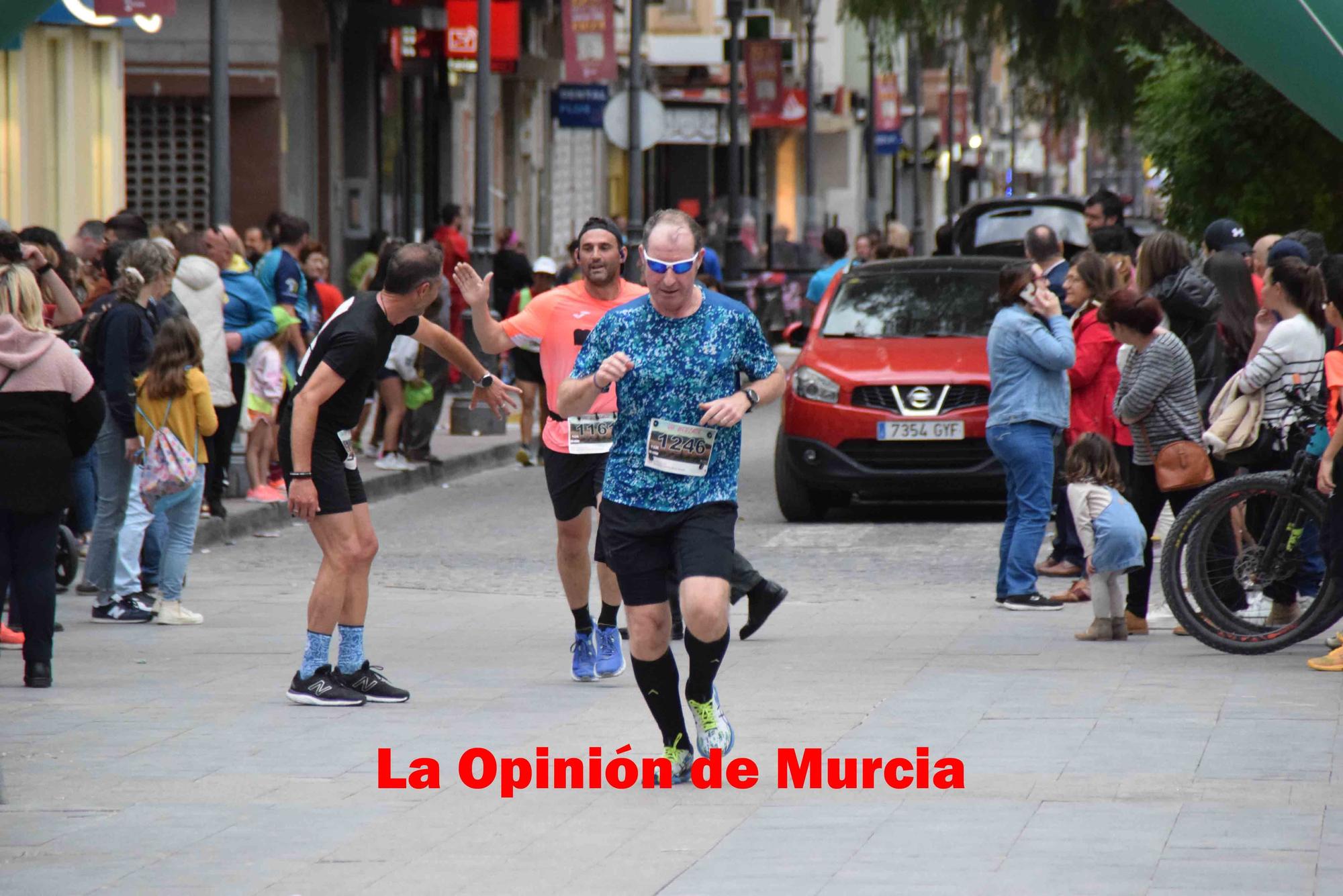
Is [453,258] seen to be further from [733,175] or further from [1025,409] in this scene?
[1025,409]

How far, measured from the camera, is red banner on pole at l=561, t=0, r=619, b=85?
31.4 metres

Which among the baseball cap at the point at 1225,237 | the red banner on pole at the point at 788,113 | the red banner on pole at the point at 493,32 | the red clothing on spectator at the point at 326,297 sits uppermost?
the red banner on pole at the point at 493,32

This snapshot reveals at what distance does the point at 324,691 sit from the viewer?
8.79 m

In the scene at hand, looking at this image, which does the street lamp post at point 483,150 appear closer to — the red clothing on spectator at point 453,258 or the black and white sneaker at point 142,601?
the red clothing on spectator at point 453,258

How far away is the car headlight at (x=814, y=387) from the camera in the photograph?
50.7 feet

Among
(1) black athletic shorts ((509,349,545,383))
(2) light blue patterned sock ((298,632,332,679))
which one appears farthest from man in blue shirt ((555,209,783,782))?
(1) black athletic shorts ((509,349,545,383))

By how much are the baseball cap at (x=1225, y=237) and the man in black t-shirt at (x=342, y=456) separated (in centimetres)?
557

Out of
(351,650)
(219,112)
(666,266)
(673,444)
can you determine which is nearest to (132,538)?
(351,650)

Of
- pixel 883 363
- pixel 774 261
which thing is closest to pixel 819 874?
pixel 883 363

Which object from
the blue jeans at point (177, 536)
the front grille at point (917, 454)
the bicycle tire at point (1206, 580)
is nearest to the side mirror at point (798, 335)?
the front grille at point (917, 454)

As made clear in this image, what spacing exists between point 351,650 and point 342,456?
747 mm

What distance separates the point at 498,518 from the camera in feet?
53.7

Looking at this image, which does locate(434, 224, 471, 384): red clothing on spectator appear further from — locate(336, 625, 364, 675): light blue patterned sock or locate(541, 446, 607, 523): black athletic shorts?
locate(336, 625, 364, 675): light blue patterned sock

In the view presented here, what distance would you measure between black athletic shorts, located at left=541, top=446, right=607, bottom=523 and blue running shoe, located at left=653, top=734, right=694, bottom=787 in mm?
2150
